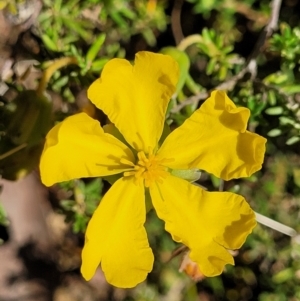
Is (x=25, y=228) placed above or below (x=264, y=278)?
above

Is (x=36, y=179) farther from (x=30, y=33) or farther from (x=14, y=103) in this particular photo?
(x=14, y=103)

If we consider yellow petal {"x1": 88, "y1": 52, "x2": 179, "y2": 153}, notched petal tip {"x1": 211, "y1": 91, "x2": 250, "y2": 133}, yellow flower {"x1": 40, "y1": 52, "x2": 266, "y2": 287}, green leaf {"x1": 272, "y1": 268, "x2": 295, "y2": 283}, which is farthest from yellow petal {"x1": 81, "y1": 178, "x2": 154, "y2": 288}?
green leaf {"x1": 272, "y1": 268, "x2": 295, "y2": 283}

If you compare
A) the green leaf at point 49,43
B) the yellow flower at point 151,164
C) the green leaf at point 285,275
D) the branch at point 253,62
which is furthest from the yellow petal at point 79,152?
the green leaf at point 285,275

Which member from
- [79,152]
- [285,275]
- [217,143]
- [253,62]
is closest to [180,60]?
[253,62]

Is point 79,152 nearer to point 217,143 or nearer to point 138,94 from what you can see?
point 138,94

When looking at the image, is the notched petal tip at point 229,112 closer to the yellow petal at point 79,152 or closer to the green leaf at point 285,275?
the yellow petal at point 79,152

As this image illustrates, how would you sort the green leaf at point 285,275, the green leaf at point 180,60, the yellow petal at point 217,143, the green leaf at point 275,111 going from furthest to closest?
the green leaf at point 285,275 → the green leaf at point 275,111 → the green leaf at point 180,60 → the yellow petal at point 217,143

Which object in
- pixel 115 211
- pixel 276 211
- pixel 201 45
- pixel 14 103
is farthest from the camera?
pixel 276 211

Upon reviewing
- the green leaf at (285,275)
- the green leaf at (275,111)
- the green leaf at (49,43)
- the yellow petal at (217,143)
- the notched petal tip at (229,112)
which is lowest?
the green leaf at (285,275)

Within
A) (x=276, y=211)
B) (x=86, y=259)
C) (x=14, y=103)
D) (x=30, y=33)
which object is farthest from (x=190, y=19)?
(x=86, y=259)
